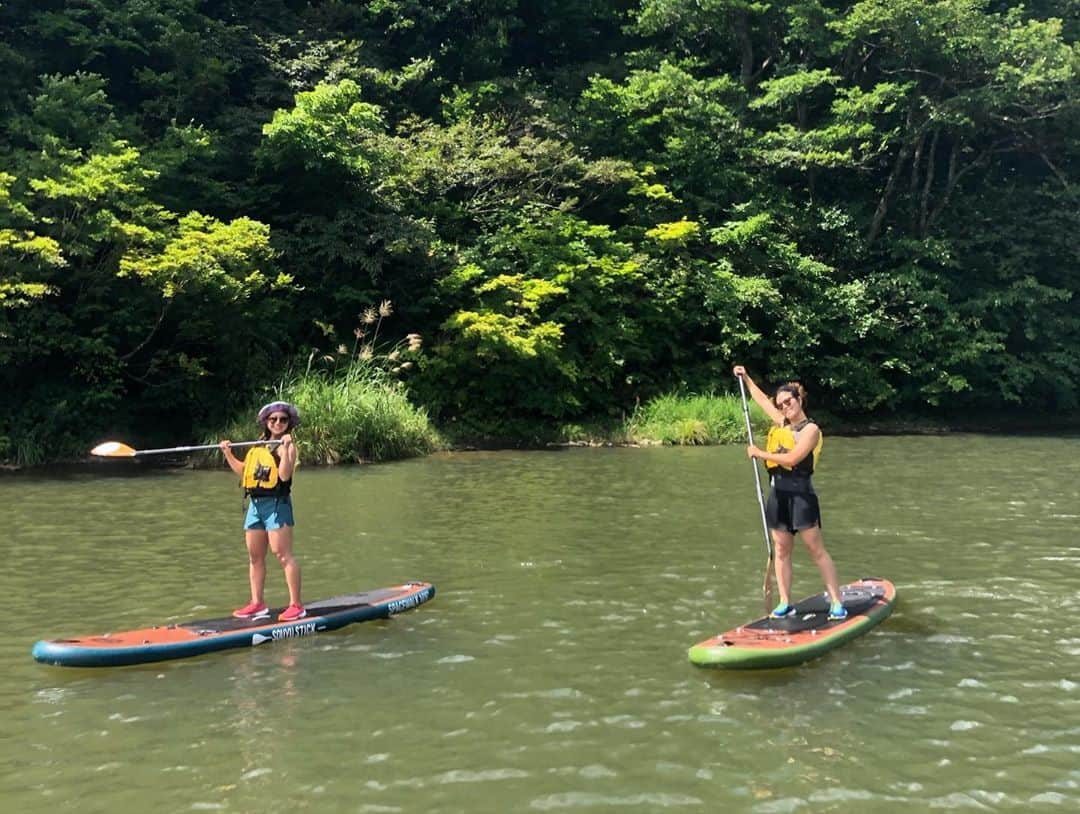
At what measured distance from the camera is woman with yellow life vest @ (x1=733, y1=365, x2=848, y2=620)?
6109 mm

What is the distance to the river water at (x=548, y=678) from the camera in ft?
13.3

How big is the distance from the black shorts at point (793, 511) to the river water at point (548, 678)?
81 centimetres

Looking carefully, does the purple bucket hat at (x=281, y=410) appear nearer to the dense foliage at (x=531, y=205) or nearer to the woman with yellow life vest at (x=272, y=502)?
the woman with yellow life vest at (x=272, y=502)

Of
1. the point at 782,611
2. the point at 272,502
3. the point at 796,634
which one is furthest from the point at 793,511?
the point at 272,502

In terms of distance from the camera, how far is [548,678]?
5375 mm

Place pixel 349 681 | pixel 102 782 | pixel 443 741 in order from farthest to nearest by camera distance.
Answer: pixel 349 681, pixel 443 741, pixel 102 782

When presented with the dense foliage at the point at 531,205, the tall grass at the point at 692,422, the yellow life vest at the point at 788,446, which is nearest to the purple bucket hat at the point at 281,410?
the yellow life vest at the point at 788,446

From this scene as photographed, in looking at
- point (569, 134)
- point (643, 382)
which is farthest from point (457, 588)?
point (569, 134)

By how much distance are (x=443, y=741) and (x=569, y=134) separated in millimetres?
19857

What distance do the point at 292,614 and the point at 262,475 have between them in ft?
3.21

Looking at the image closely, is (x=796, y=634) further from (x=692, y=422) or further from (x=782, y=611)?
(x=692, y=422)

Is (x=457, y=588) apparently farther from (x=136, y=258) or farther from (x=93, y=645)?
(x=136, y=258)

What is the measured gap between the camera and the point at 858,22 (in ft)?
73.7

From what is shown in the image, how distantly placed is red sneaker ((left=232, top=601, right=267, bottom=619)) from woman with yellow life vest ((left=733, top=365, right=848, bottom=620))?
3527mm
